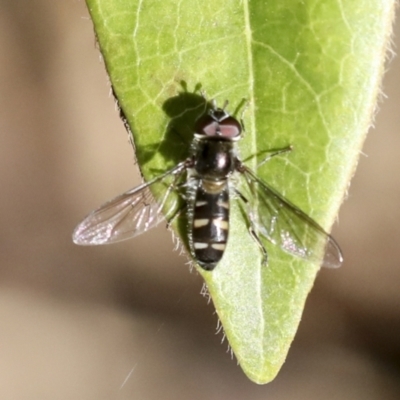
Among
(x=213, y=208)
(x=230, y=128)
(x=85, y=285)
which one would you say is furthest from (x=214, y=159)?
(x=85, y=285)

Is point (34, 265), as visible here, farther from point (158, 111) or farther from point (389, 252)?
point (158, 111)

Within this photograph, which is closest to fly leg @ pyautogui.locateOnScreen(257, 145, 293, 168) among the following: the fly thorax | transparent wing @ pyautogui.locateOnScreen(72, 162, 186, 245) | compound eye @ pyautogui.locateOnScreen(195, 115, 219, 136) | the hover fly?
the hover fly

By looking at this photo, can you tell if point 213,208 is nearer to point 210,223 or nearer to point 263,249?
point 210,223

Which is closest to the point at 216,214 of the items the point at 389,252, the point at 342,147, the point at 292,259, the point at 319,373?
the point at 292,259

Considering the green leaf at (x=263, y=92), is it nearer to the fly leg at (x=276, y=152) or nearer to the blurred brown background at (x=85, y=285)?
the fly leg at (x=276, y=152)

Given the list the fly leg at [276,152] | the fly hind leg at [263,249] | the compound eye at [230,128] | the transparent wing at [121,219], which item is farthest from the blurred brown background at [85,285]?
the fly leg at [276,152]

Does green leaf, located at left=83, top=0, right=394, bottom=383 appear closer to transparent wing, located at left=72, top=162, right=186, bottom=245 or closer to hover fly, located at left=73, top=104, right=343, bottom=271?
hover fly, located at left=73, top=104, right=343, bottom=271
